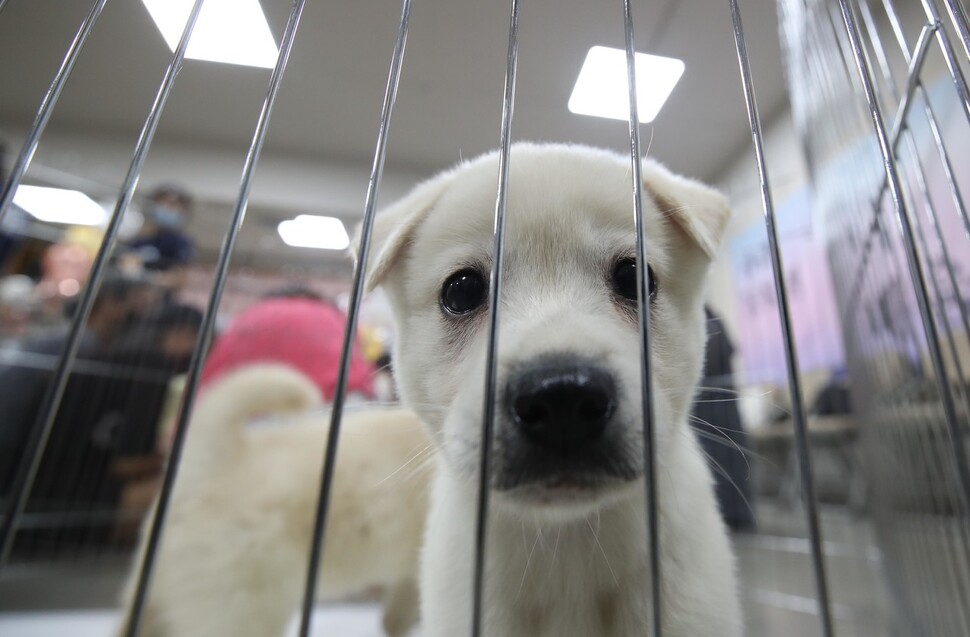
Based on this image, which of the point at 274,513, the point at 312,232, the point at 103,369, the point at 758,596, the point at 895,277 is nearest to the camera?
the point at 895,277

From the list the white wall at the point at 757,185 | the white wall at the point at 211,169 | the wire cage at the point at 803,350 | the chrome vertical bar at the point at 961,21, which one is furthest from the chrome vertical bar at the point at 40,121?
the white wall at the point at 211,169

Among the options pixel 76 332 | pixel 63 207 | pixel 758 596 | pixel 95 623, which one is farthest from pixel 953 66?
pixel 63 207

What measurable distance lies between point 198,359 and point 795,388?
507 mm

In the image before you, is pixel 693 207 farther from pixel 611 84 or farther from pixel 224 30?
pixel 224 30

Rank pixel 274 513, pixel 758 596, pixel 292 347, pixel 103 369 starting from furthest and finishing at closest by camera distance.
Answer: pixel 103 369 < pixel 758 596 < pixel 292 347 < pixel 274 513

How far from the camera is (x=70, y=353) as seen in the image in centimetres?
42

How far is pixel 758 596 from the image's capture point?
2230 millimetres

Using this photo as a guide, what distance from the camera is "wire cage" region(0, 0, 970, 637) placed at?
45cm

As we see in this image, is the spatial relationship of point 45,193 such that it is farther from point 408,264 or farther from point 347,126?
point 408,264

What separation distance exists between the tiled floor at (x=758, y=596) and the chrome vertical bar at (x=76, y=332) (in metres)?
1.58

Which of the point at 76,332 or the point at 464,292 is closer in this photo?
the point at 76,332

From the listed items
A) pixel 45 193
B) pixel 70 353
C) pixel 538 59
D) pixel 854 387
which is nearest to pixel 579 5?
pixel 538 59

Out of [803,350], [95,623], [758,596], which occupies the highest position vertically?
[803,350]

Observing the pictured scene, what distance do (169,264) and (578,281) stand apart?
265cm
